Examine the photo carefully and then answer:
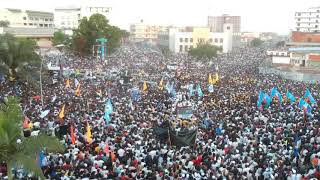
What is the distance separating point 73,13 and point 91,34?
49.6 m

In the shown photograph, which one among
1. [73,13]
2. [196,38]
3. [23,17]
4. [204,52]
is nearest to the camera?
[204,52]

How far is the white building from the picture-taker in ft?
347

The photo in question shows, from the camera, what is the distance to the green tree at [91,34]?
180 feet

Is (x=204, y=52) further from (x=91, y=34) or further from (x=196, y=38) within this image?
(x=196, y=38)

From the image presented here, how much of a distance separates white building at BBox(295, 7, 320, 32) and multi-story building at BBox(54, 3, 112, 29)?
45.1 m

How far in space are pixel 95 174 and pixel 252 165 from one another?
4569 mm

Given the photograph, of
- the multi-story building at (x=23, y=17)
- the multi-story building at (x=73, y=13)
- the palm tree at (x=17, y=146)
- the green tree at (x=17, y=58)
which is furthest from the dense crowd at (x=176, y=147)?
the multi-story building at (x=73, y=13)

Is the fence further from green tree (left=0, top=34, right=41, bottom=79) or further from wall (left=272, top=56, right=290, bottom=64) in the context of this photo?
green tree (left=0, top=34, right=41, bottom=79)

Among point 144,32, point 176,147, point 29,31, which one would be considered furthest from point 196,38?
point 176,147

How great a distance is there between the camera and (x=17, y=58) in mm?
27500

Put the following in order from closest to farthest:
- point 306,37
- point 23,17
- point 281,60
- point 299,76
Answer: point 299,76
point 281,60
point 306,37
point 23,17

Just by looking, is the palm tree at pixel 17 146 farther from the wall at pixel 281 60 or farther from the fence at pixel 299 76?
the wall at pixel 281 60

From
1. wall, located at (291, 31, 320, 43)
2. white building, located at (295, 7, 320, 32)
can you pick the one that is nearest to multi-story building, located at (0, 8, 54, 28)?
wall, located at (291, 31, 320, 43)

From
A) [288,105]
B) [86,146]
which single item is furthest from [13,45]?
[288,105]
